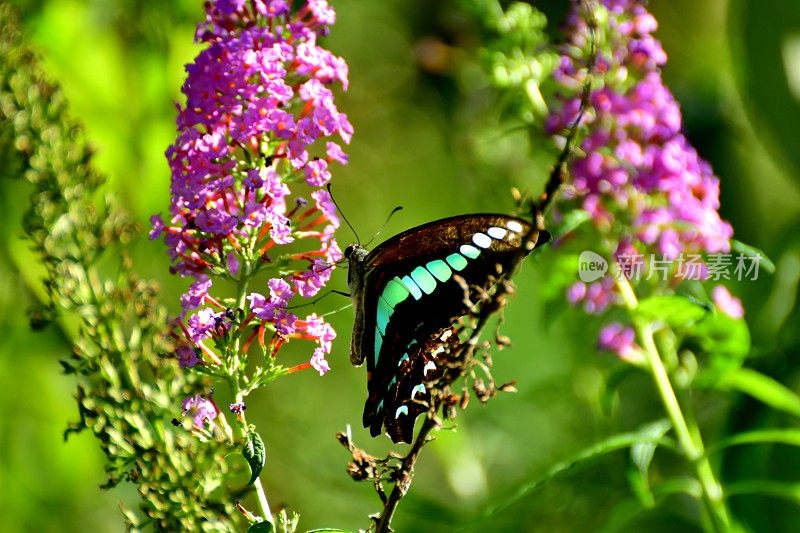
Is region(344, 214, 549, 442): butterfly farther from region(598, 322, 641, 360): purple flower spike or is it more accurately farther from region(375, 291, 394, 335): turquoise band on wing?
region(598, 322, 641, 360): purple flower spike

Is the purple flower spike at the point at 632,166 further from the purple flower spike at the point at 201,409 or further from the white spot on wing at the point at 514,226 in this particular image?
the purple flower spike at the point at 201,409

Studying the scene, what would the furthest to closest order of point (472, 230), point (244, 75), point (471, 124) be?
point (471, 124)
point (472, 230)
point (244, 75)

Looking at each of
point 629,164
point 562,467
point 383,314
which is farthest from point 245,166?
point 629,164

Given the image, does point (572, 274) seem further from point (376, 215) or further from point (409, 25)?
point (409, 25)

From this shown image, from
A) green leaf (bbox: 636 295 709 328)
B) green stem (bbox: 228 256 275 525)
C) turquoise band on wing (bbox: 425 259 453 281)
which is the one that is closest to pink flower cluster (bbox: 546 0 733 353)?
green leaf (bbox: 636 295 709 328)

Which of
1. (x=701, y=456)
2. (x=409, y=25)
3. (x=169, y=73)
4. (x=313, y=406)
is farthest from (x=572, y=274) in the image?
(x=409, y=25)

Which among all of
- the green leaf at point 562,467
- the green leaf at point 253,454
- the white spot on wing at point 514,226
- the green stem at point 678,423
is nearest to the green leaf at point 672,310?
the green stem at point 678,423
